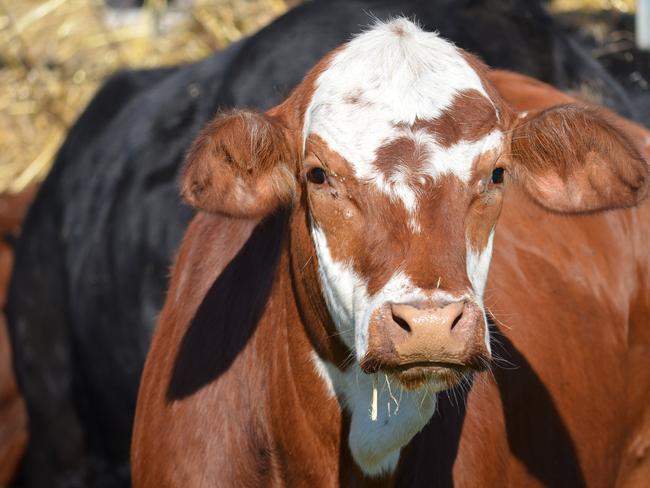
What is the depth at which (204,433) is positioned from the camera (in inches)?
150

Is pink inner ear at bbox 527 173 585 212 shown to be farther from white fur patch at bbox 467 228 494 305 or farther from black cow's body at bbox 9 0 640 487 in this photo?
black cow's body at bbox 9 0 640 487

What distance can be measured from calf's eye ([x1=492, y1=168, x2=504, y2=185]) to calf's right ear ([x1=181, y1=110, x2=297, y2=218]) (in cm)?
54

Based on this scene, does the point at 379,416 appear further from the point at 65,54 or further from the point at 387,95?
the point at 65,54

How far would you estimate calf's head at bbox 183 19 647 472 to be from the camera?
3160 mm

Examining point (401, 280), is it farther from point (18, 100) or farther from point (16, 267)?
point (18, 100)

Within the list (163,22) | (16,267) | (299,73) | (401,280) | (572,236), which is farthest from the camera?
(163,22)

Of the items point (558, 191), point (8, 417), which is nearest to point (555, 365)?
point (558, 191)

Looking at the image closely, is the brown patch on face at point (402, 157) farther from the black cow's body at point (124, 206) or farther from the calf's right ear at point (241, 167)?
the black cow's body at point (124, 206)

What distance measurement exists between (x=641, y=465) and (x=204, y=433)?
1781 millimetres

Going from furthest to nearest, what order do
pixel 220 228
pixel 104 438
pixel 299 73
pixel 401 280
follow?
pixel 104 438, pixel 299 73, pixel 220 228, pixel 401 280

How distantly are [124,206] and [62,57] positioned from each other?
3104 millimetres

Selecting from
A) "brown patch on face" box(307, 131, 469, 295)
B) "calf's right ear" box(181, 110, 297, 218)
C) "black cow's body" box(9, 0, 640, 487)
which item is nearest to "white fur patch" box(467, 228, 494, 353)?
"brown patch on face" box(307, 131, 469, 295)

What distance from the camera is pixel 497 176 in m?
3.54

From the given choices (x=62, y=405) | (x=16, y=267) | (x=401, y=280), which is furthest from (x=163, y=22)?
(x=401, y=280)
